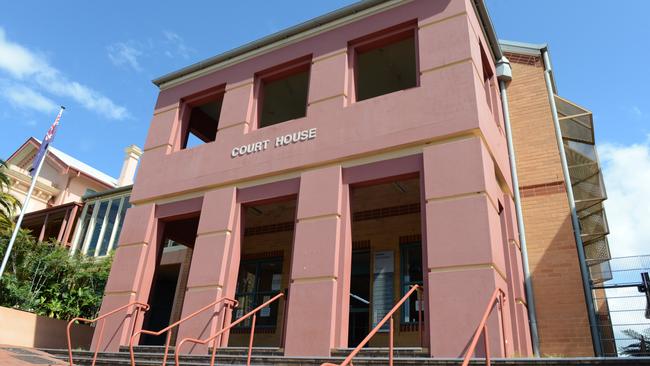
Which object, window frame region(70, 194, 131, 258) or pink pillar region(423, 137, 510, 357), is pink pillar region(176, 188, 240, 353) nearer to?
pink pillar region(423, 137, 510, 357)

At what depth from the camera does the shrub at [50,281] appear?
610 inches

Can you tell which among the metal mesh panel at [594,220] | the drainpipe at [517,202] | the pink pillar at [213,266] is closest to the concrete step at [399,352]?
the pink pillar at [213,266]

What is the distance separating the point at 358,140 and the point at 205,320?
4.56 m

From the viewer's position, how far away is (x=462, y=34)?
30.2ft

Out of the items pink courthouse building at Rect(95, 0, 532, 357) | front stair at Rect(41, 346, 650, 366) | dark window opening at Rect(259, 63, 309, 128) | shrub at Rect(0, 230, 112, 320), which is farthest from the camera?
shrub at Rect(0, 230, 112, 320)

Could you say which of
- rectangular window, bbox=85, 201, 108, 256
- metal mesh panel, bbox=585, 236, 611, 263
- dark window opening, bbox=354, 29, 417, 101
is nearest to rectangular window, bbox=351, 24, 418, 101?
dark window opening, bbox=354, 29, 417, 101

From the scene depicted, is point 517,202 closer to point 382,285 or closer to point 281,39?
→ point 382,285

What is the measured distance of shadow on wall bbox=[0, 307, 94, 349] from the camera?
1254 centimetres

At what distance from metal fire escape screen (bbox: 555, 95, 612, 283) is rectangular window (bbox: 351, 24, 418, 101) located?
3.71m

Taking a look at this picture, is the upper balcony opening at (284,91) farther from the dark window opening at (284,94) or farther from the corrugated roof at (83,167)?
the corrugated roof at (83,167)

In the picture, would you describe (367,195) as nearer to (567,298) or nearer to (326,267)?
(326,267)

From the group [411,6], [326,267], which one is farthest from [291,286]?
[411,6]

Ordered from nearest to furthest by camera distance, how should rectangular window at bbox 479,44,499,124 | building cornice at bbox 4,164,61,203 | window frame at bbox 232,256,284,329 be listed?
1. rectangular window at bbox 479,44,499,124
2. window frame at bbox 232,256,284,329
3. building cornice at bbox 4,164,61,203

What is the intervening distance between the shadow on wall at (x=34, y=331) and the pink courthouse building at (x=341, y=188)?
147 inches
